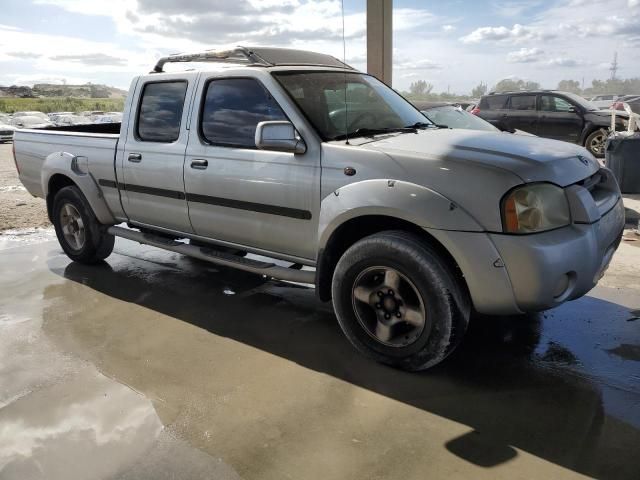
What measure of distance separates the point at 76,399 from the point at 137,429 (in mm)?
562

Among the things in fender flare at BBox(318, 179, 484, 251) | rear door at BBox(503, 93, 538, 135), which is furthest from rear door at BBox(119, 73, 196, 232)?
rear door at BBox(503, 93, 538, 135)

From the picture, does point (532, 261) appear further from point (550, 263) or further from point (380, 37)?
point (380, 37)

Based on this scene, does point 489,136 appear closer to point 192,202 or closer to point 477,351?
point 477,351

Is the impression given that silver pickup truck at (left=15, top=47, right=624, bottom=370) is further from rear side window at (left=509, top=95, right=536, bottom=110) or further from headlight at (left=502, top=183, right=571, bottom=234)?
rear side window at (left=509, top=95, right=536, bottom=110)

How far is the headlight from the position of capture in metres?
2.77

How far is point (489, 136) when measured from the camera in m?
3.47

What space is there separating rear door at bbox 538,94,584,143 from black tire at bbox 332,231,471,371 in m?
10.9

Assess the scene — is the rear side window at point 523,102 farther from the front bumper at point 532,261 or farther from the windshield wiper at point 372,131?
the front bumper at point 532,261

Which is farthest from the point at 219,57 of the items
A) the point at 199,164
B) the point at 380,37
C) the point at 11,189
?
the point at 11,189

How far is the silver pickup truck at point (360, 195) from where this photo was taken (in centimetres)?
283

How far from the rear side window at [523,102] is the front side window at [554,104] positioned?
207 millimetres

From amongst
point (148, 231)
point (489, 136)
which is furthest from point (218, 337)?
point (489, 136)

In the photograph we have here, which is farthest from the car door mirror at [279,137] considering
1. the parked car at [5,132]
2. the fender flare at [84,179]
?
the parked car at [5,132]

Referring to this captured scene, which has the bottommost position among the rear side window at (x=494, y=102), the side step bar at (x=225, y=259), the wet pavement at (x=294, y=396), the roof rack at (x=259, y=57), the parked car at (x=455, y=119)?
the wet pavement at (x=294, y=396)
